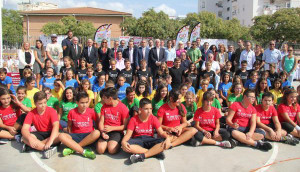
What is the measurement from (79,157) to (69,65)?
13.0 ft

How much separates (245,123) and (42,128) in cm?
381

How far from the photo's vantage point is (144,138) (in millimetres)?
4609

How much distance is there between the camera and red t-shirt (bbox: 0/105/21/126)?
5.09 meters

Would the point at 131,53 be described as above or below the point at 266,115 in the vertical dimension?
above

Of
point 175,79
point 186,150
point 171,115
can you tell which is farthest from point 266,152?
point 175,79

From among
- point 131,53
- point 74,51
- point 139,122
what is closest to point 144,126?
point 139,122

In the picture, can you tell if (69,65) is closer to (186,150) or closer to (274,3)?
(186,150)

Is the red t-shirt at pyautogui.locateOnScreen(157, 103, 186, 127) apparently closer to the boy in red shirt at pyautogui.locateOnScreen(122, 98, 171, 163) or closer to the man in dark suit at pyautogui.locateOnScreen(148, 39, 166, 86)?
the boy in red shirt at pyautogui.locateOnScreen(122, 98, 171, 163)

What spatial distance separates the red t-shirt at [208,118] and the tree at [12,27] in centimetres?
1793

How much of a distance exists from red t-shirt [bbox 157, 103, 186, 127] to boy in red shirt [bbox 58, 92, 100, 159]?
4.14ft

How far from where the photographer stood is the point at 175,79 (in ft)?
26.9

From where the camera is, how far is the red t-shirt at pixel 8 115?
509 centimetres

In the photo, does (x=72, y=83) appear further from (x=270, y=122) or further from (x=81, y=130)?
(x=270, y=122)

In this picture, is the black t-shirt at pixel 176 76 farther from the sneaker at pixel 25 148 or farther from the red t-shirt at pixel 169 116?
the sneaker at pixel 25 148
